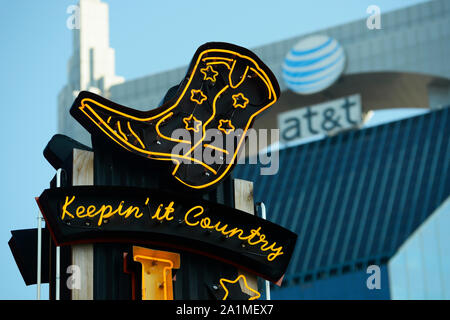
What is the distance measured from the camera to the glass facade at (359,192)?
287ft

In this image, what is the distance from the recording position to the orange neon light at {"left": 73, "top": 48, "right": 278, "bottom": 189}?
20703 mm

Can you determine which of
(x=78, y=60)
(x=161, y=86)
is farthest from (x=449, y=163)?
(x=78, y=60)

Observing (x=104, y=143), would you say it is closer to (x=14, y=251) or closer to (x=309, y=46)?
(x=14, y=251)

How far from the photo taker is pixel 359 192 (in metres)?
91.8

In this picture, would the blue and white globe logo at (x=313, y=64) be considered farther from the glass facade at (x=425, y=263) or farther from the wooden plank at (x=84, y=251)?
the wooden plank at (x=84, y=251)

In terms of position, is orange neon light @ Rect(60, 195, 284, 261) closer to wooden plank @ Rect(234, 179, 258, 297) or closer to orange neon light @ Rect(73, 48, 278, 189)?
orange neon light @ Rect(73, 48, 278, 189)

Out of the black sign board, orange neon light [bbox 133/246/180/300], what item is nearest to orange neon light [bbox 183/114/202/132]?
the black sign board

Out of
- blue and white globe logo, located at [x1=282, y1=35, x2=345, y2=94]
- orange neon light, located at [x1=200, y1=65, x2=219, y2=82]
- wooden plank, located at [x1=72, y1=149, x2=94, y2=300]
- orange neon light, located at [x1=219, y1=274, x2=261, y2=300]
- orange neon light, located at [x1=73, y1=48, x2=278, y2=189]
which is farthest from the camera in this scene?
blue and white globe logo, located at [x1=282, y1=35, x2=345, y2=94]

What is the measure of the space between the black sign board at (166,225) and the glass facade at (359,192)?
65420 millimetres

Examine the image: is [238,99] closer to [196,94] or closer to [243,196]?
[196,94]

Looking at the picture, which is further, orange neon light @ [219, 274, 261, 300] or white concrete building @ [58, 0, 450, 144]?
white concrete building @ [58, 0, 450, 144]

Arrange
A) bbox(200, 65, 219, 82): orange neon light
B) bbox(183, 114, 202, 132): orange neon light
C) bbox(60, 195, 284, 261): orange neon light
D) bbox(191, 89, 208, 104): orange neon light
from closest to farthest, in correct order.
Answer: bbox(60, 195, 284, 261): orange neon light, bbox(183, 114, 202, 132): orange neon light, bbox(191, 89, 208, 104): orange neon light, bbox(200, 65, 219, 82): orange neon light

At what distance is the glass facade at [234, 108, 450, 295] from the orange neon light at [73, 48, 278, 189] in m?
64.5
